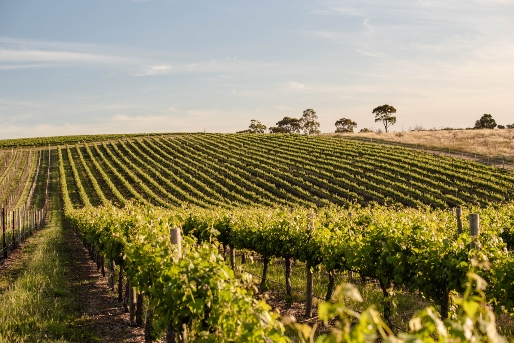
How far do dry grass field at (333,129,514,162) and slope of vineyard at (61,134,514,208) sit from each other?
668cm

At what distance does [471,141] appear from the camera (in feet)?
193

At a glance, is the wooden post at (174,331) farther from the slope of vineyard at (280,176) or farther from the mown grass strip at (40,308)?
the slope of vineyard at (280,176)

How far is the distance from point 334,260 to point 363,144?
169 feet

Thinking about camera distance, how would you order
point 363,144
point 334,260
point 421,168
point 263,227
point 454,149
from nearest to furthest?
point 334,260, point 263,227, point 421,168, point 454,149, point 363,144

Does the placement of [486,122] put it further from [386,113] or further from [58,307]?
[58,307]

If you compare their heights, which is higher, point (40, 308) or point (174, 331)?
point (174, 331)

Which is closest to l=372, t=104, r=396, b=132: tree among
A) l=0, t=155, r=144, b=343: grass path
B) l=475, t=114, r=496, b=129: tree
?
l=475, t=114, r=496, b=129: tree

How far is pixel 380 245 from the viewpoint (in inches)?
324

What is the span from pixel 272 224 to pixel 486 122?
9949cm

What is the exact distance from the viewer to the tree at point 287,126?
389ft

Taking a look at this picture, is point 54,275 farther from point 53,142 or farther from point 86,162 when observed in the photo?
point 53,142

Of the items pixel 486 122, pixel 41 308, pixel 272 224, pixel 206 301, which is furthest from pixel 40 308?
pixel 486 122

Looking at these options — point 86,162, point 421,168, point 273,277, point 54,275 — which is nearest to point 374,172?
point 421,168

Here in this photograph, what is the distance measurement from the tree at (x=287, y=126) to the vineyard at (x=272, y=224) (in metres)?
47.1
